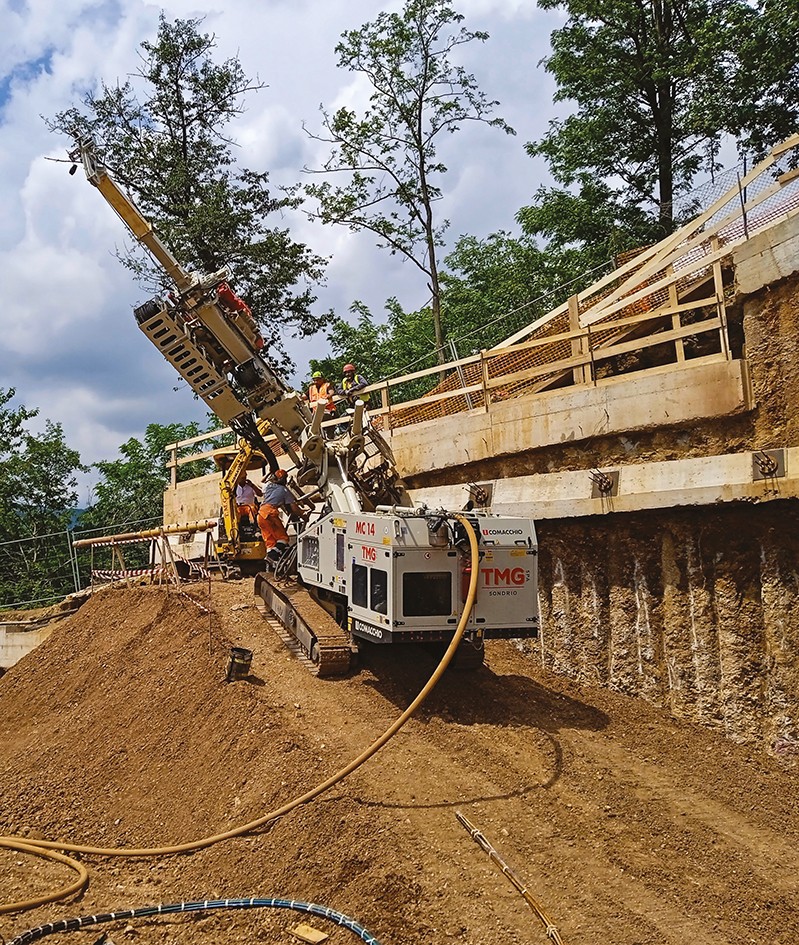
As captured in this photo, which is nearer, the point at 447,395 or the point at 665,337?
the point at 665,337

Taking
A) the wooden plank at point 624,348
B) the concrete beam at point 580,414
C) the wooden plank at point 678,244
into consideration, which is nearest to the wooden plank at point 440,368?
the wooden plank at point 624,348

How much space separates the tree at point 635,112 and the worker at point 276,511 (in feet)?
42.3

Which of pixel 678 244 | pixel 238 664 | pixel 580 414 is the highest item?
pixel 678 244

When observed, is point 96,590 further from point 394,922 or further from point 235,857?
Result: point 394,922

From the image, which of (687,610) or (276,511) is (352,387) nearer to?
(276,511)

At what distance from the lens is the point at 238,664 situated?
9570mm

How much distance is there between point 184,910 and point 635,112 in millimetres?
21970

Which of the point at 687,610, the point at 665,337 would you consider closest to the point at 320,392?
the point at 665,337

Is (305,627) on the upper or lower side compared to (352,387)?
lower

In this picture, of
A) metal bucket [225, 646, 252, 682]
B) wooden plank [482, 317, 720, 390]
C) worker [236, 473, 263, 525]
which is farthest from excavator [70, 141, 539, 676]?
wooden plank [482, 317, 720, 390]

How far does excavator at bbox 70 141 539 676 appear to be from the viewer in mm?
8594

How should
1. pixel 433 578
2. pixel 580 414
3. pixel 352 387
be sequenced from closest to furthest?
1. pixel 433 578
2. pixel 580 414
3. pixel 352 387

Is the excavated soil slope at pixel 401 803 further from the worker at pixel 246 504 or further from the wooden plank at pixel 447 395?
the wooden plank at pixel 447 395

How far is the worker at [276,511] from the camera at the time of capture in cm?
1223
